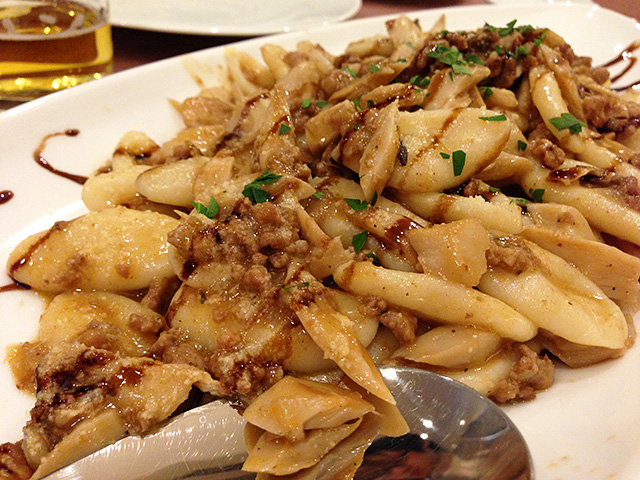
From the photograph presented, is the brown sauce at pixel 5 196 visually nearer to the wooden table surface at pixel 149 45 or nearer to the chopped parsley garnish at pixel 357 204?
the chopped parsley garnish at pixel 357 204

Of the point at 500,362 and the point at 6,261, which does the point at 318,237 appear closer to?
the point at 500,362

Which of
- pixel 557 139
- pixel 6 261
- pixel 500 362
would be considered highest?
pixel 557 139

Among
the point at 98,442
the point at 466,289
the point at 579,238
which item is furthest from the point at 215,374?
the point at 579,238

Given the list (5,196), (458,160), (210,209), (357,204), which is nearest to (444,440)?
(357,204)

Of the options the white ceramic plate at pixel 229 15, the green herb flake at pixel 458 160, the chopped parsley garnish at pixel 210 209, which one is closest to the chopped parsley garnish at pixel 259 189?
the chopped parsley garnish at pixel 210 209

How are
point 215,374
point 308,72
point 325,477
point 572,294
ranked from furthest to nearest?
1. point 308,72
2. point 572,294
3. point 215,374
4. point 325,477

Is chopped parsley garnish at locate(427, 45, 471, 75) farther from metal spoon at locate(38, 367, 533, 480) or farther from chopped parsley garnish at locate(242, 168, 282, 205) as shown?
metal spoon at locate(38, 367, 533, 480)

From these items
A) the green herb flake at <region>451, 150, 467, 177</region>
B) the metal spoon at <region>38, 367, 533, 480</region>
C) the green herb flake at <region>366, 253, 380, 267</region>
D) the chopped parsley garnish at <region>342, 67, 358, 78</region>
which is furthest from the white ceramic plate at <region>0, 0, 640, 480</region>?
the chopped parsley garnish at <region>342, 67, 358, 78</region>
